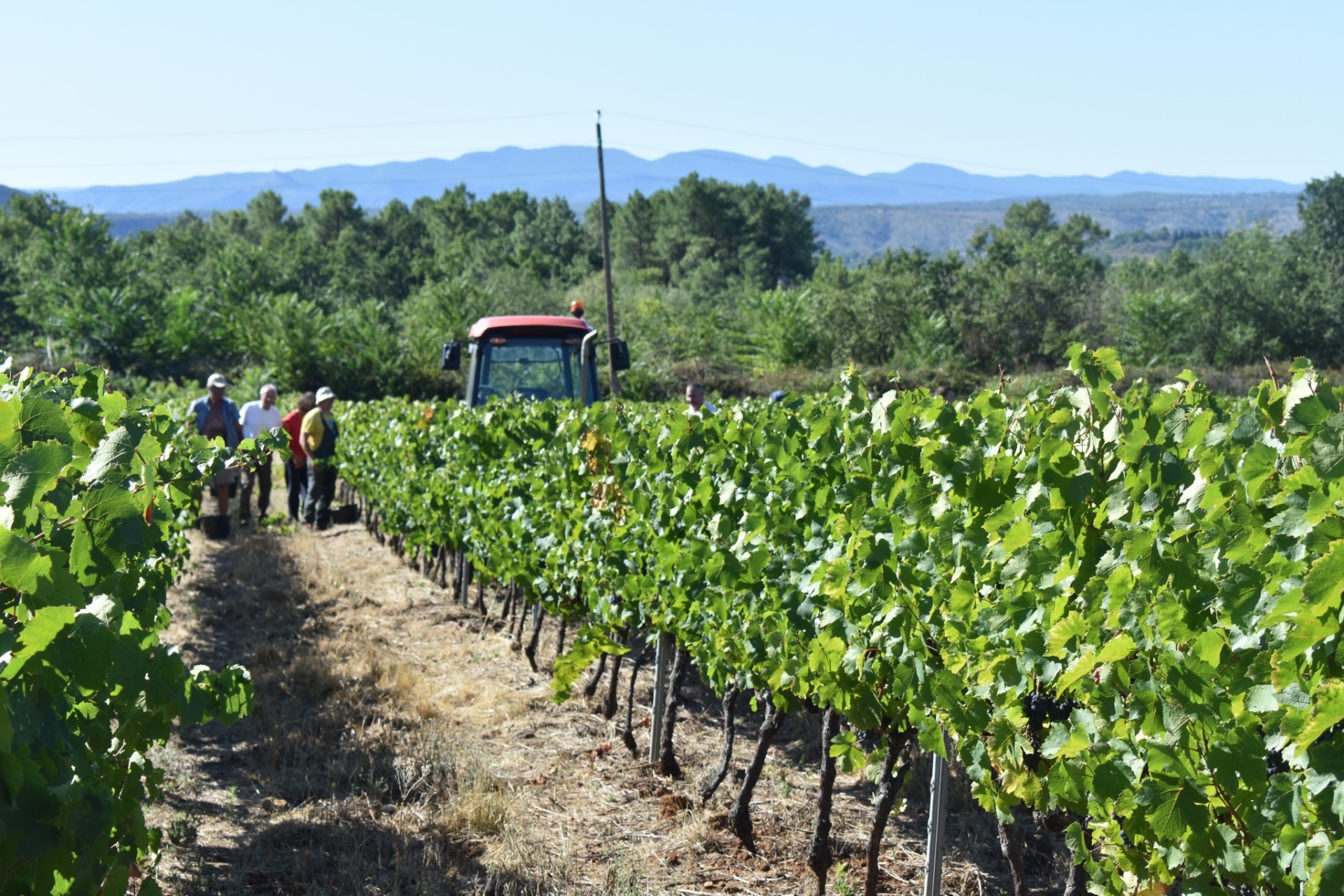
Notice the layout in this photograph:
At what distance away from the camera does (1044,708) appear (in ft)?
10.3

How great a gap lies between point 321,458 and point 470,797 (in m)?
8.31

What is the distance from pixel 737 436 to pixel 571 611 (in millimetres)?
2184

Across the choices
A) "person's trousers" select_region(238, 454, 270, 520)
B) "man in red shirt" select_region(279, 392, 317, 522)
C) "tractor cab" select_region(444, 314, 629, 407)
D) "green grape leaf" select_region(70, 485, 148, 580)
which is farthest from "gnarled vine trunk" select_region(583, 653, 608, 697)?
"person's trousers" select_region(238, 454, 270, 520)

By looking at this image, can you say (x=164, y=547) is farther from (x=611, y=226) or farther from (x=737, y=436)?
(x=611, y=226)

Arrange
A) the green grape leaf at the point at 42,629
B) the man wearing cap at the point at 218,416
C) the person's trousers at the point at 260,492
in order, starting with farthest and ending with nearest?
the person's trousers at the point at 260,492 → the man wearing cap at the point at 218,416 → the green grape leaf at the point at 42,629

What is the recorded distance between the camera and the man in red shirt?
1252cm

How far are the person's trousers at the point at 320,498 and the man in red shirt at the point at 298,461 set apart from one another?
4.2 inches

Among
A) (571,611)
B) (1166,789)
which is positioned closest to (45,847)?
(1166,789)

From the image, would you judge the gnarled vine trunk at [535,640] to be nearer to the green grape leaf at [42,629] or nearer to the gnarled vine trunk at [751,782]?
the gnarled vine trunk at [751,782]

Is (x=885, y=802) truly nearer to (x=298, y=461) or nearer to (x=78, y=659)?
(x=78, y=659)

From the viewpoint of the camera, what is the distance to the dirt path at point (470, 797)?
13.4 ft

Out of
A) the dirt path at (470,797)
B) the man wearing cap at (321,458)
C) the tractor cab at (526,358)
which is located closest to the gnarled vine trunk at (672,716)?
the dirt path at (470,797)

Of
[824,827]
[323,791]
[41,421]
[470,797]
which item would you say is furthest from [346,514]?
[41,421]

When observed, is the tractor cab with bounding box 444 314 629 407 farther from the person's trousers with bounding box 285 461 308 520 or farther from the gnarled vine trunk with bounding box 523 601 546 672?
the gnarled vine trunk with bounding box 523 601 546 672
